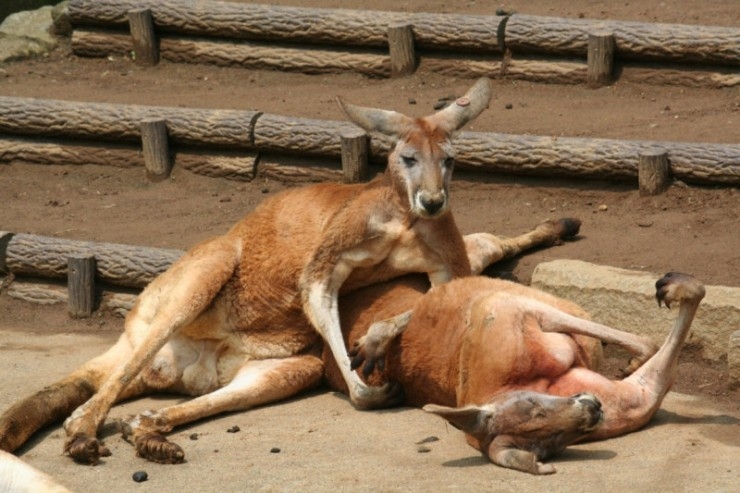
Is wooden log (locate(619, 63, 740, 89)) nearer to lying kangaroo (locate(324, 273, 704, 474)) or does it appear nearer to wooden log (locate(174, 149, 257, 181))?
wooden log (locate(174, 149, 257, 181))

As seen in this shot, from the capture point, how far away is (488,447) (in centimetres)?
630

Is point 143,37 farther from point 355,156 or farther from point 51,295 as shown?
point 51,295

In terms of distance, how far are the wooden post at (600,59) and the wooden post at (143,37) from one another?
13.0 ft

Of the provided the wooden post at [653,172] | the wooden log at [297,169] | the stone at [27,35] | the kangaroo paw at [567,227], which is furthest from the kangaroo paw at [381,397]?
the stone at [27,35]

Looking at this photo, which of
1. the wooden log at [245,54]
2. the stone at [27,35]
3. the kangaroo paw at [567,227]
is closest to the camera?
the kangaroo paw at [567,227]

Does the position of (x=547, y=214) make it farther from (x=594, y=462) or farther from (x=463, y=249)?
(x=594, y=462)

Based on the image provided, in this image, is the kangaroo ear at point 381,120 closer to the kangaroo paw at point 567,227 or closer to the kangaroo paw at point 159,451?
the kangaroo paw at point 567,227

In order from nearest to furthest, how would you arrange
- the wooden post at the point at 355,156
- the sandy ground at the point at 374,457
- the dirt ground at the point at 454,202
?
the sandy ground at the point at 374,457, the dirt ground at the point at 454,202, the wooden post at the point at 355,156

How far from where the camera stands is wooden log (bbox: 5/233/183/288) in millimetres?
9211

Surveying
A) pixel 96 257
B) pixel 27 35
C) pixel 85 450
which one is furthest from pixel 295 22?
pixel 85 450

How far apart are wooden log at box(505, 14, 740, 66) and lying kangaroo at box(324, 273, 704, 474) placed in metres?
3.98

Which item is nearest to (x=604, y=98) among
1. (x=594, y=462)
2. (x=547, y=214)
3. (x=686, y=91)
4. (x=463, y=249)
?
(x=686, y=91)

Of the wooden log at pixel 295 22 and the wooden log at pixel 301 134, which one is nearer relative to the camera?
the wooden log at pixel 301 134

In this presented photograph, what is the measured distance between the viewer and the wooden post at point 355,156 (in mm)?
10000
